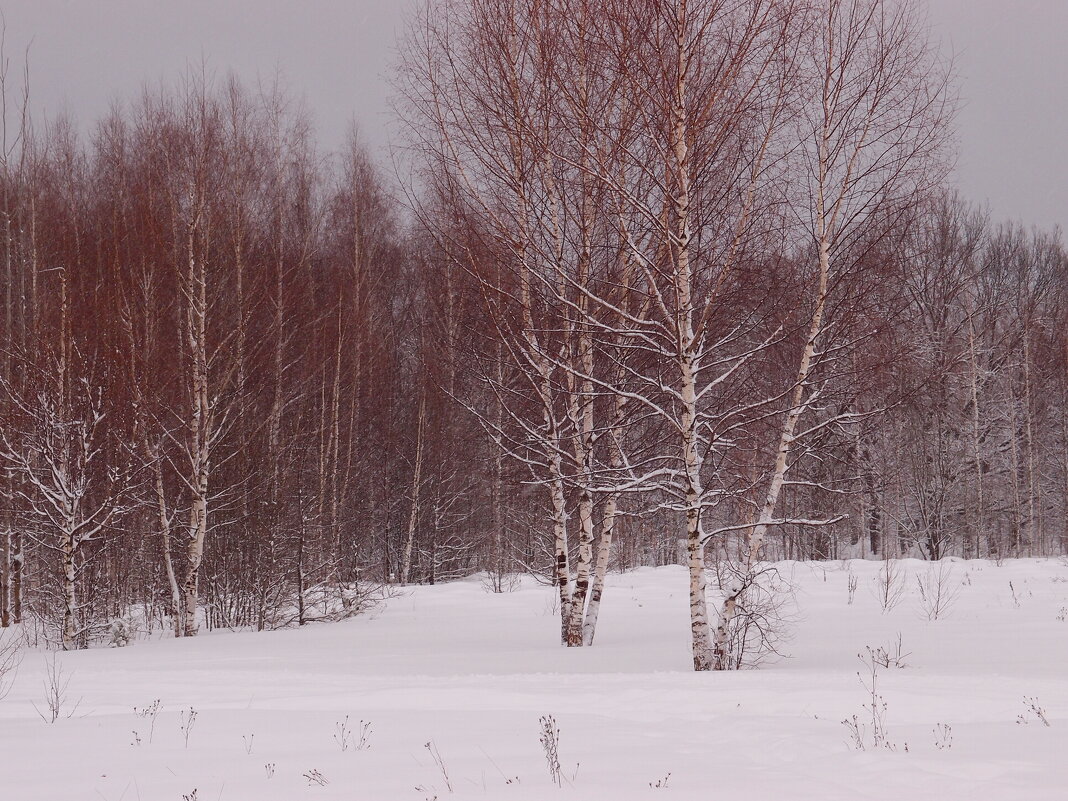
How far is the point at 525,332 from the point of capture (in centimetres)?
975

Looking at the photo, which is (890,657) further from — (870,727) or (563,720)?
(563,720)

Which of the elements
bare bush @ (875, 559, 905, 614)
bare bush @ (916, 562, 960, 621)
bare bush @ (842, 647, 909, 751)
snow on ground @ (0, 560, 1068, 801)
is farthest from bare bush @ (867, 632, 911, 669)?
bare bush @ (875, 559, 905, 614)

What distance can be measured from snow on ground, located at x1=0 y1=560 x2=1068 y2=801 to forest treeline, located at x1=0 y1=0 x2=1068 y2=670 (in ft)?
5.25

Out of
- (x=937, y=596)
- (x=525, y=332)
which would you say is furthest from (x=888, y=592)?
(x=525, y=332)

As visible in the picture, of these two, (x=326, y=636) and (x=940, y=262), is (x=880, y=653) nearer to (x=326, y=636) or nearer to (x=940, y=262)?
(x=326, y=636)

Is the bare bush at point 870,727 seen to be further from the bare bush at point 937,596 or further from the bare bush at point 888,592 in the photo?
the bare bush at point 888,592

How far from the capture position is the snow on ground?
4.56 metres

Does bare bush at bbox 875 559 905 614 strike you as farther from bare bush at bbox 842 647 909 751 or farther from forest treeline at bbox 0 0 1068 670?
bare bush at bbox 842 647 909 751

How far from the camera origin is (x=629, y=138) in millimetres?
10469

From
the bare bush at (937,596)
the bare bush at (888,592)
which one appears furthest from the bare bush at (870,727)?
the bare bush at (888,592)

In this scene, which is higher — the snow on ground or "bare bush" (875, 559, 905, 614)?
the snow on ground

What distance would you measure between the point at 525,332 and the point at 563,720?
15.0ft

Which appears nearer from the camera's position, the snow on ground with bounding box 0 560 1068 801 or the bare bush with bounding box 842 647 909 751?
the snow on ground with bounding box 0 560 1068 801

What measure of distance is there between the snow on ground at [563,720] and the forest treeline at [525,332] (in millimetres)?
1600
